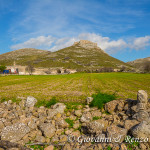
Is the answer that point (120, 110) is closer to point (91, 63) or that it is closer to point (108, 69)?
point (108, 69)

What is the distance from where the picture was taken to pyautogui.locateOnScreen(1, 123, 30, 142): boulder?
6176mm

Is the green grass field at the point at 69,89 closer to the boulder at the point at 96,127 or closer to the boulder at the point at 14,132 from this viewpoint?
the boulder at the point at 96,127

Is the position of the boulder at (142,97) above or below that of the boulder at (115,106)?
above

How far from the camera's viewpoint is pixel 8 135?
6.25 m

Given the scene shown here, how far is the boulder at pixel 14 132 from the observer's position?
20.3 feet

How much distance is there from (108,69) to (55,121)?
113m

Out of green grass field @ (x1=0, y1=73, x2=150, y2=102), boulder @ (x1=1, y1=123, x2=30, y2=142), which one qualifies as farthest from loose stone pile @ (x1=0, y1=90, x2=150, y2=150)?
green grass field @ (x1=0, y1=73, x2=150, y2=102)

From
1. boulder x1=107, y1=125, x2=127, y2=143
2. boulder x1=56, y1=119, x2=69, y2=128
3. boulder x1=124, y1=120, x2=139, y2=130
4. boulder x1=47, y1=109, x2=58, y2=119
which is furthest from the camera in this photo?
boulder x1=47, y1=109, x2=58, y2=119

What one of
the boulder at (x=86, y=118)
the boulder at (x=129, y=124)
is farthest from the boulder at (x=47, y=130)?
the boulder at (x=129, y=124)

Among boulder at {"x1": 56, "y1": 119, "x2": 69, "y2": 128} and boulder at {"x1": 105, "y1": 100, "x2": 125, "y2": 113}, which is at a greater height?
boulder at {"x1": 105, "y1": 100, "x2": 125, "y2": 113}

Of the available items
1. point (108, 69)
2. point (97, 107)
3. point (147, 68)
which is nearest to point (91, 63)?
point (108, 69)

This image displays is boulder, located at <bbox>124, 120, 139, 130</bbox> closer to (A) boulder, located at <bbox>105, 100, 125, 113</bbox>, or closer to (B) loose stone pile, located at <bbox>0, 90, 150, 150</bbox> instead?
(B) loose stone pile, located at <bbox>0, 90, 150, 150</bbox>

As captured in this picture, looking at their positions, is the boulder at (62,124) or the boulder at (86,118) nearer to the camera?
the boulder at (62,124)

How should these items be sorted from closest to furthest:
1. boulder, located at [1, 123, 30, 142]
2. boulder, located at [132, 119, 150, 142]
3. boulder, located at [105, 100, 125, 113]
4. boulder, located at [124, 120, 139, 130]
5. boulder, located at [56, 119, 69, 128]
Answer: boulder, located at [132, 119, 150, 142], boulder, located at [1, 123, 30, 142], boulder, located at [124, 120, 139, 130], boulder, located at [56, 119, 69, 128], boulder, located at [105, 100, 125, 113]
